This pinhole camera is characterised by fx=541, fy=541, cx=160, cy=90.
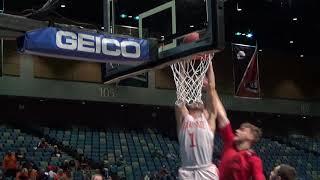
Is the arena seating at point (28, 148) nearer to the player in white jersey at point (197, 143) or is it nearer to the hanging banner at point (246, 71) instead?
the hanging banner at point (246, 71)

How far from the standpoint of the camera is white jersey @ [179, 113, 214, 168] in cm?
510

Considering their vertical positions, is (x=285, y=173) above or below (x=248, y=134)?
below

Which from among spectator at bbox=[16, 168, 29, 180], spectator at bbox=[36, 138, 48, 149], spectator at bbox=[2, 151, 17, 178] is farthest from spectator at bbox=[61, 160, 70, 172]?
spectator at bbox=[16, 168, 29, 180]

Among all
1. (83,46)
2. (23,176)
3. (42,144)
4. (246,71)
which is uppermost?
(246,71)

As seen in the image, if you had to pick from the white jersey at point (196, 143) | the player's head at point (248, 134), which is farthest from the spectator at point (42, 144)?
the player's head at point (248, 134)

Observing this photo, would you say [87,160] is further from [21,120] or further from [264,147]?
[264,147]

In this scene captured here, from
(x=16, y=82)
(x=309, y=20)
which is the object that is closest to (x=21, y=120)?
(x=16, y=82)

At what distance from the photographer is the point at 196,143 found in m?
5.11

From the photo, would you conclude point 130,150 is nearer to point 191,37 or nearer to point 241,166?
point 191,37

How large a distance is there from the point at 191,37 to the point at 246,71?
14.4 meters

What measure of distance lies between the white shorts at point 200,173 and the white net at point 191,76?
2.33 m

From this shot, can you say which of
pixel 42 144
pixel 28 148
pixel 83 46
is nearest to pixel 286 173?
pixel 83 46

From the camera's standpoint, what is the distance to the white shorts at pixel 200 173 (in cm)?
502

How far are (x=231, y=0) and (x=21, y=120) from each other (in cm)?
976
